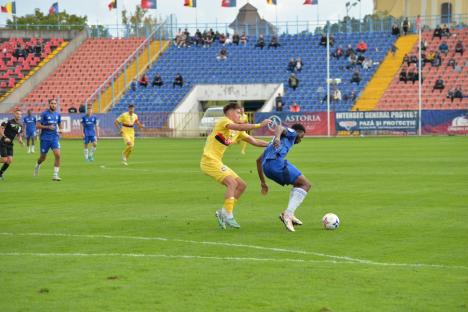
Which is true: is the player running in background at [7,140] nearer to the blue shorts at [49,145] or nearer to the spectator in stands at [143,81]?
the blue shorts at [49,145]

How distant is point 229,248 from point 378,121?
48.5 m

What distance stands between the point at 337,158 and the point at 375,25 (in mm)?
42075

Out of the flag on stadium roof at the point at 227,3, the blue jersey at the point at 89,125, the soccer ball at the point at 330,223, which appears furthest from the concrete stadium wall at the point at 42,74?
the soccer ball at the point at 330,223

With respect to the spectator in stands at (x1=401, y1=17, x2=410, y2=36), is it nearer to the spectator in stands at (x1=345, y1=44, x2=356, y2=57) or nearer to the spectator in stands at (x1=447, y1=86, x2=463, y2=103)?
the spectator in stands at (x1=345, y1=44, x2=356, y2=57)

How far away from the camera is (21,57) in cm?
7831

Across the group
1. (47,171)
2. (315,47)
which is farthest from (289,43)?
(47,171)

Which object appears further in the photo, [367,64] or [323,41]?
[323,41]

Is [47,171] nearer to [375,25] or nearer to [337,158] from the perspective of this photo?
[337,158]

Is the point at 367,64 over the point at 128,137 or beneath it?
over

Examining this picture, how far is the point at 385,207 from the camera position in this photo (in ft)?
59.8

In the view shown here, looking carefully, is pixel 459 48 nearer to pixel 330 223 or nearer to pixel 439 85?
pixel 439 85

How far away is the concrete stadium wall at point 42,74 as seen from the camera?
240ft

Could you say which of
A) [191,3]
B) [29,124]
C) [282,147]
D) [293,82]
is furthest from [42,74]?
[282,147]

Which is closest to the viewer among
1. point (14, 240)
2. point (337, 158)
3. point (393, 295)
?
point (393, 295)
